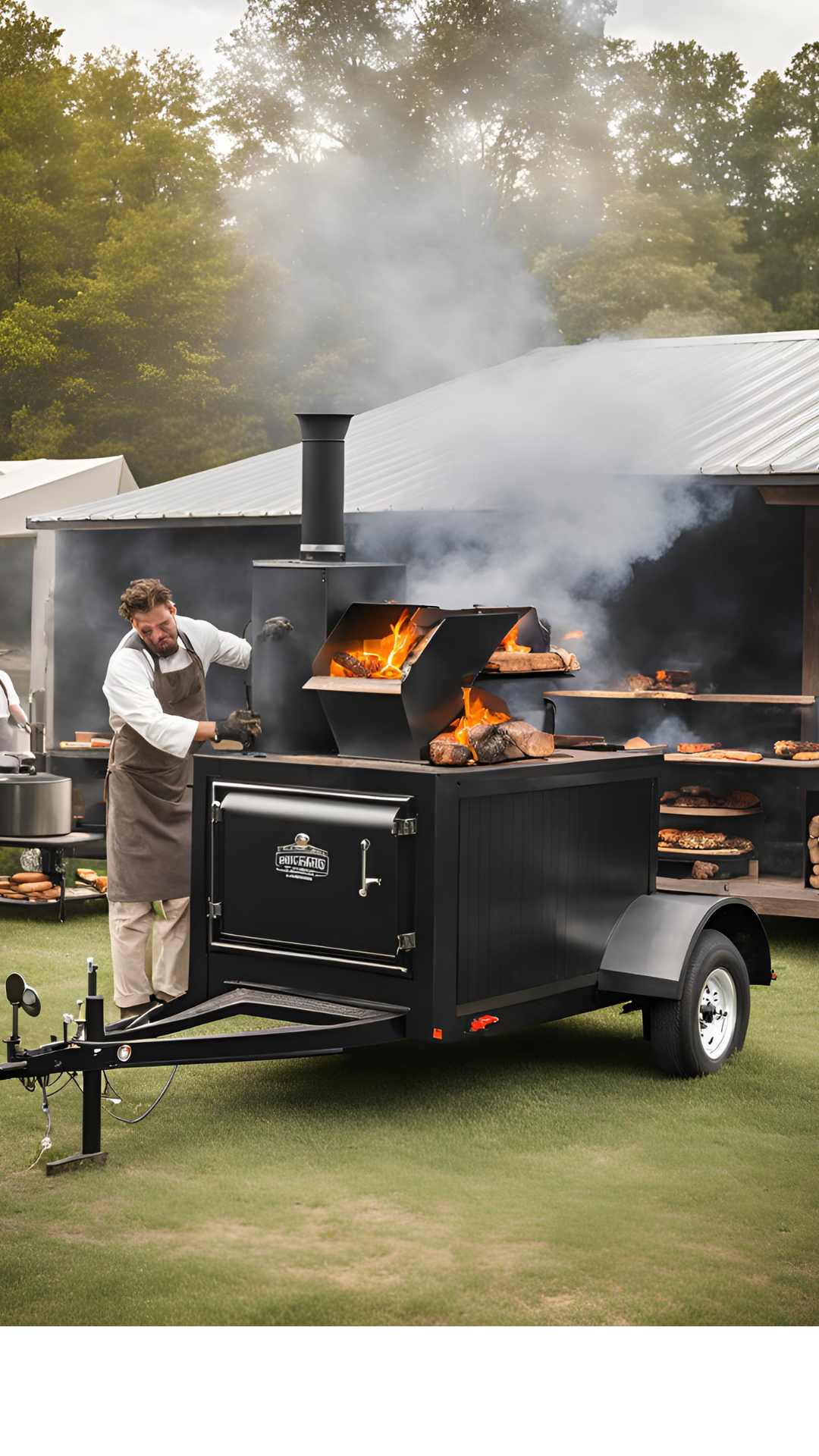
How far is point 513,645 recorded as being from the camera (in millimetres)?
5969

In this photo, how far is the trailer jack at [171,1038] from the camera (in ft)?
15.3

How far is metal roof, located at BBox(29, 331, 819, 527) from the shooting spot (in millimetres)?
9375

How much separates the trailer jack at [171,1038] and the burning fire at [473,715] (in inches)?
36.1

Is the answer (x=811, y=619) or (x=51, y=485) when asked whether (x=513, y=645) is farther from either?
(x=51, y=485)

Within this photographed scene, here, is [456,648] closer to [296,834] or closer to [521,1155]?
[296,834]

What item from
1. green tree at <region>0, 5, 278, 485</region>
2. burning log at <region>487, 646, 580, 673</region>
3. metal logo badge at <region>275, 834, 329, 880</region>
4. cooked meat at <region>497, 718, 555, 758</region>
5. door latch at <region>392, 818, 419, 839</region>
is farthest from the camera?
green tree at <region>0, 5, 278, 485</region>

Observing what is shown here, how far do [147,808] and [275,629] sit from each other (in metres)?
1.09

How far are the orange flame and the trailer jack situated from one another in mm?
1362

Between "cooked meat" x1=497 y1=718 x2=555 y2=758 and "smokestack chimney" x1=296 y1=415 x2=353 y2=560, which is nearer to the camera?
"cooked meat" x1=497 y1=718 x2=555 y2=758

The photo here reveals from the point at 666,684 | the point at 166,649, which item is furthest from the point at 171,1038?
the point at 666,684

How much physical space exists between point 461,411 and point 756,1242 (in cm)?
884

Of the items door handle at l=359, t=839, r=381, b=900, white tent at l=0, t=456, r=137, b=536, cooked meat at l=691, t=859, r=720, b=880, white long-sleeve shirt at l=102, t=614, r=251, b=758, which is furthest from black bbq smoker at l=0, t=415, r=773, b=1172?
white tent at l=0, t=456, r=137, b=536

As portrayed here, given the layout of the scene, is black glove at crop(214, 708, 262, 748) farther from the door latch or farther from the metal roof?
the metal roof

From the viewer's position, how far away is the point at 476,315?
938 inches
